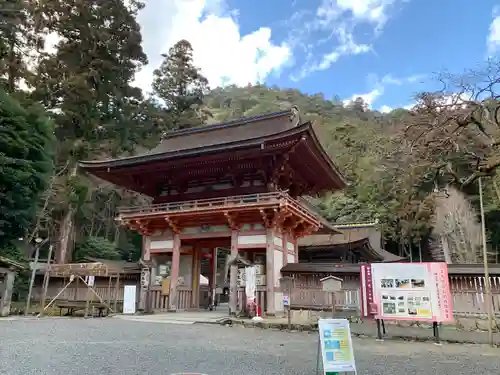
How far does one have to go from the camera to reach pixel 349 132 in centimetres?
4878

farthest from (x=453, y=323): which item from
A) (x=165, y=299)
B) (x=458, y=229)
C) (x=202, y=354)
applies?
(x=458, y=229)

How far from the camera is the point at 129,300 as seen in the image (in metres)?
14.1

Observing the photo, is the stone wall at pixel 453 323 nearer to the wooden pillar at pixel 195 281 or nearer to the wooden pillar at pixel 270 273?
the wooden pillar at pixel 270 273

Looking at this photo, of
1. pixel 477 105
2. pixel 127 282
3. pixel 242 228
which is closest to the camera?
pixel 477 105

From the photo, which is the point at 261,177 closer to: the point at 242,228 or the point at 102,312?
the point at 242,228

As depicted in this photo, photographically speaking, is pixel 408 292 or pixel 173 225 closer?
pixel 408 292

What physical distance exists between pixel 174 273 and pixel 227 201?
13.1 feet

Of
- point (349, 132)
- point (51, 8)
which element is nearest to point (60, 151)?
point (51, 8)

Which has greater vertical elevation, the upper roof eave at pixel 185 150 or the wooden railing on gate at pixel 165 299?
the upper roof eave at pixel 185 150

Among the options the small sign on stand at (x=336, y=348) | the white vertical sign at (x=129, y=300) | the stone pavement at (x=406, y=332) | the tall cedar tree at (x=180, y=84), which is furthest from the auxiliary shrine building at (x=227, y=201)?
the tall cedar tree at (x=180, y=84)

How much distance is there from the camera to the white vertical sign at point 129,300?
13961 mm

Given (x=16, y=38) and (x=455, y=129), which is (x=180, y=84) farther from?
(x=455, y=129)

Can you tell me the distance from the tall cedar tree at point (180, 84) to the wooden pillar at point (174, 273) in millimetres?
19485

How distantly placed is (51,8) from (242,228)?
20372mm
